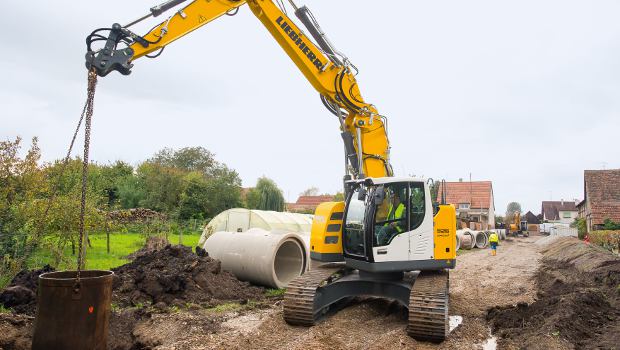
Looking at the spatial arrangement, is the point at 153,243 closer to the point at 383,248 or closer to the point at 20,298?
the point at 20,298

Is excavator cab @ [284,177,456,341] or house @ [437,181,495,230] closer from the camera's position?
excavator cab @ [284,177,456,341]

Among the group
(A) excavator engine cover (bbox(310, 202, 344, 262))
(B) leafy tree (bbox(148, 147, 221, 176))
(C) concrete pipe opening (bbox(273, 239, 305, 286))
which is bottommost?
(C) concrete pipe opening (bbox(273, 239, 305, 286))

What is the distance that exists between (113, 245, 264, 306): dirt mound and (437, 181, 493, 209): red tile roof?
36.8 meters

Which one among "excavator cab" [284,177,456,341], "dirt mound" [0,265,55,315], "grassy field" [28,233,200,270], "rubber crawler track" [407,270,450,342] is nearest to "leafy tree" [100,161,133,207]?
"grassy field" [28,233,200,270]

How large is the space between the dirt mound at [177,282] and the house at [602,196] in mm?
25947

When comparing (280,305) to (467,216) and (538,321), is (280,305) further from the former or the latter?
(467,216)

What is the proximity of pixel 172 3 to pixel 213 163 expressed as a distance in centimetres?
5281

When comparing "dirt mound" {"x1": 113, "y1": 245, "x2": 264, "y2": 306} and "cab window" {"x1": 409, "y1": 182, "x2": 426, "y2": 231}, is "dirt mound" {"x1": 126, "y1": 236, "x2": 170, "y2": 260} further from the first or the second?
"cab window" {"x1": 409, "y1": 182, "x2": 426, "y2": 231}

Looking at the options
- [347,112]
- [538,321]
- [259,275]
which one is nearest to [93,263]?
[259,275]

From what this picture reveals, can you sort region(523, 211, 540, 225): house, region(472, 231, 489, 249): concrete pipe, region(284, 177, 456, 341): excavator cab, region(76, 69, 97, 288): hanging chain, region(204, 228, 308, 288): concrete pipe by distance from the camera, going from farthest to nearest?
region(523, 211, 540, 225): house
region(472, 231, 489, 249): concrete pipe
region(204, 228, 308, 288): concrete pipe
region(284, 177, 456, 341): excavator cab
region(76, 69, 97, 288): hanging chain

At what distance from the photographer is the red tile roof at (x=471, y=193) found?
1764 inches

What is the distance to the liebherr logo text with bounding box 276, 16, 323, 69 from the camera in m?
8.23

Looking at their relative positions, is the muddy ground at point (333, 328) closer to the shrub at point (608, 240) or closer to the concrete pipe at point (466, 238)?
the shrub at point (608, 240)

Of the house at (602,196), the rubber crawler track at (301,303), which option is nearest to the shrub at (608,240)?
the house at (602,196)
